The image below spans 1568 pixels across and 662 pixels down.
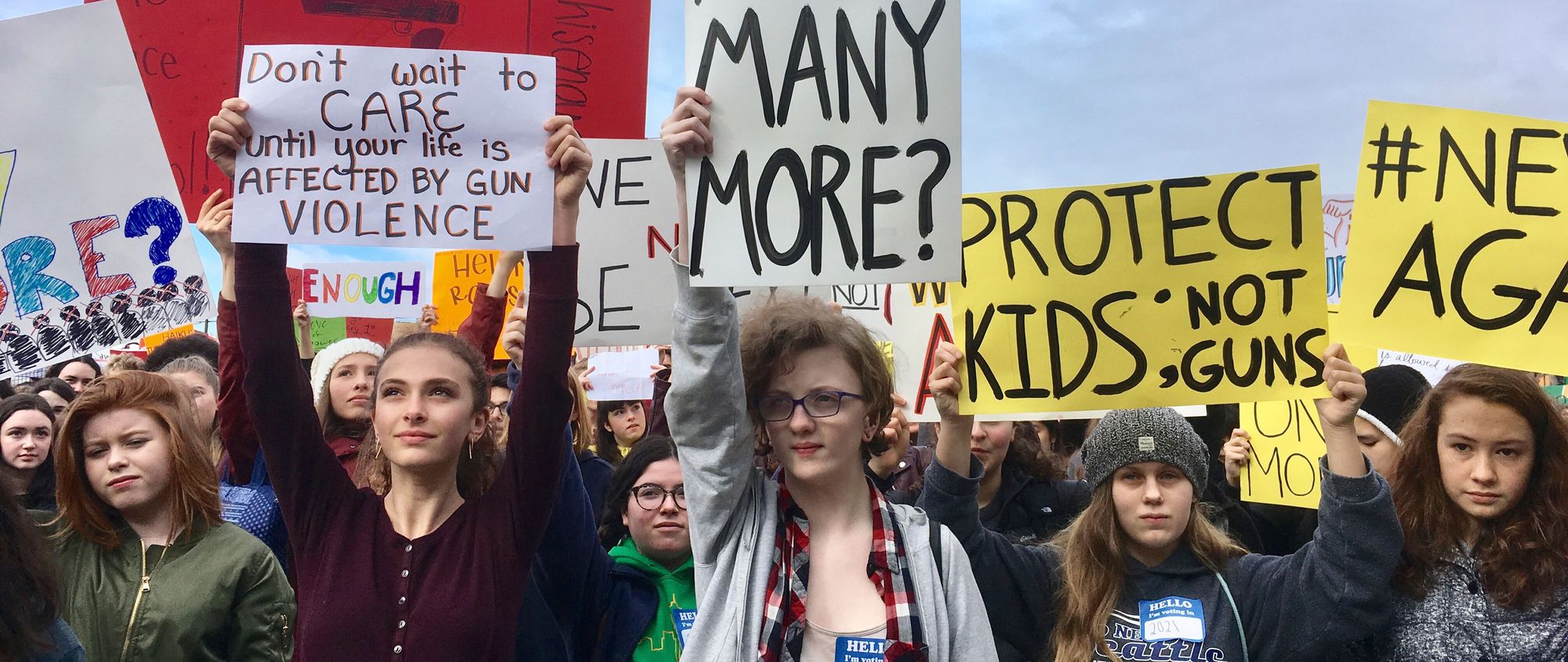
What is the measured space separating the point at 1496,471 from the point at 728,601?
208cm

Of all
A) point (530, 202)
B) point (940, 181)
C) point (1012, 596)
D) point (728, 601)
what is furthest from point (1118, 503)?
point (530, 202)

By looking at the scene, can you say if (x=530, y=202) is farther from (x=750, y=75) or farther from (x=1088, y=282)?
(x=1088, y=282)

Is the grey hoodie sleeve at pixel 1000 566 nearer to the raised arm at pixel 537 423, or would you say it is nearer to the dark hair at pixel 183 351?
the raised arm at pixel 537 423

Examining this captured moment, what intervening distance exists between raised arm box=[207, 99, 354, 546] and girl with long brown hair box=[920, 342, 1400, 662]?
4.91 ft

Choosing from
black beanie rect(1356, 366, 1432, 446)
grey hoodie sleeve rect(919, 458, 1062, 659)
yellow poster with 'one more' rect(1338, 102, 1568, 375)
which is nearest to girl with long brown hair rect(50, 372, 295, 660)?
grey hoodie sleeve rect(919, 458, 1062, 659)

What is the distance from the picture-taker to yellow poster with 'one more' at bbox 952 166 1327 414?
3.24m

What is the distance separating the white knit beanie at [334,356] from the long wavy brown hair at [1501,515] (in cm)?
347

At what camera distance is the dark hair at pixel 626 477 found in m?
3.86

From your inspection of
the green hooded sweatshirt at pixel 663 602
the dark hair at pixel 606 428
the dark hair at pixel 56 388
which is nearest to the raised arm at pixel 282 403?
the green hooded sweatshirt at pixel 663 602

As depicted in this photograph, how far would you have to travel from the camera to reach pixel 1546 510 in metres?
3.08

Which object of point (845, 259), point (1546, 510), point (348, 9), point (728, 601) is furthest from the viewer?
point (348, 9)

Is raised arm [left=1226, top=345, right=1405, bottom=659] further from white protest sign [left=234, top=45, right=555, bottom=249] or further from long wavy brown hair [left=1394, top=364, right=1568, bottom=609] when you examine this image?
white protest sign [left=234, top=45, right=555, bottom=249]

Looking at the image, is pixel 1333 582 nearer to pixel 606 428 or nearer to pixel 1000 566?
pixel 1000 566

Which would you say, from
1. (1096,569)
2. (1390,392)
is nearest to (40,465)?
(1096,569)
